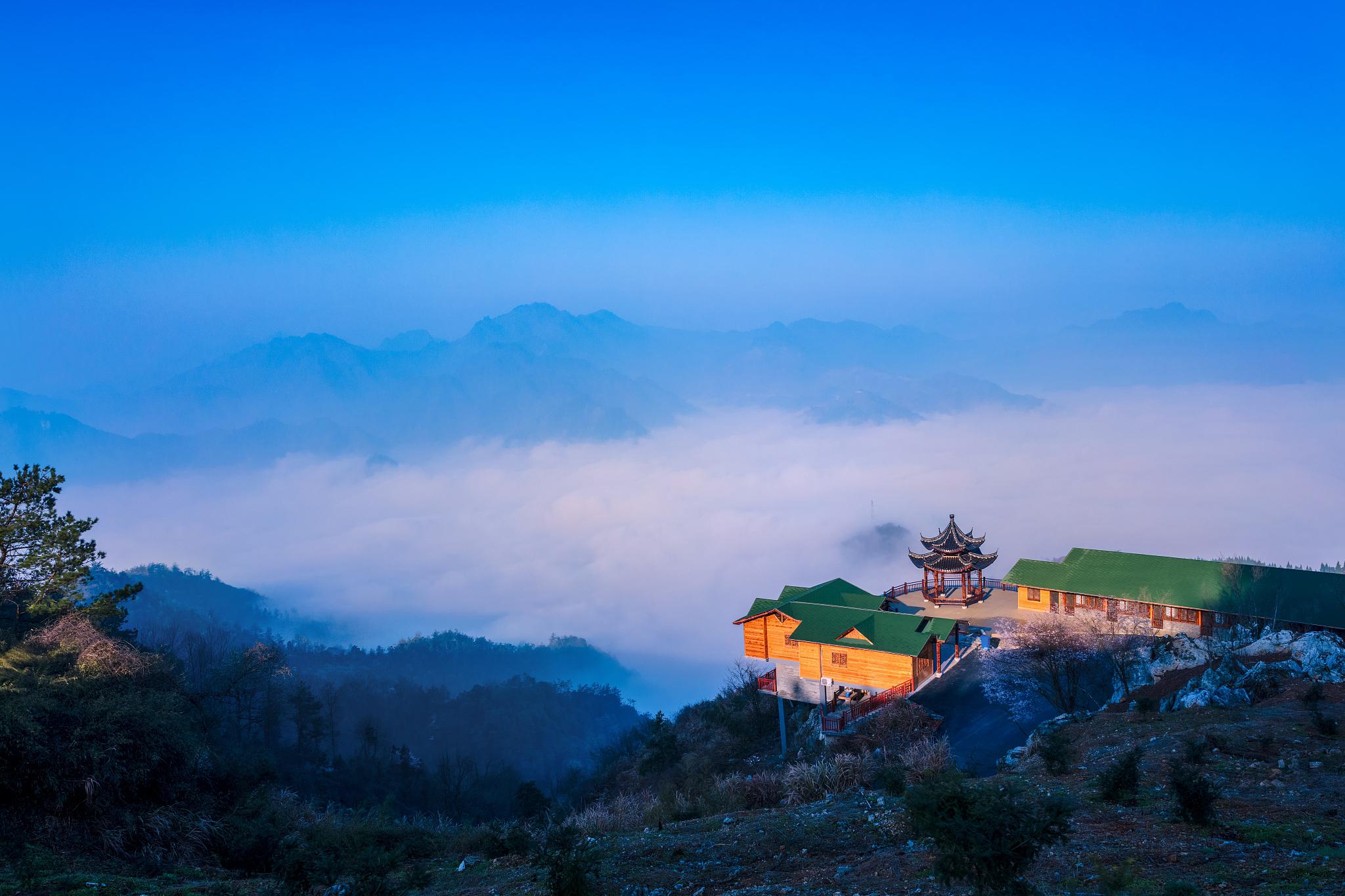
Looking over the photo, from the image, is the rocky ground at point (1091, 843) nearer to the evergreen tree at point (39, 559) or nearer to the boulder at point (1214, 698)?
the boulder at point (1214, 698)

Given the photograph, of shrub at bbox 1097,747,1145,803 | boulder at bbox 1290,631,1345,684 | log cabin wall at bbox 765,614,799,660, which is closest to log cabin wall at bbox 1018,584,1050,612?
log cabin wall at bbox 765,614,799,660

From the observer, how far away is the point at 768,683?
35156 millimetres

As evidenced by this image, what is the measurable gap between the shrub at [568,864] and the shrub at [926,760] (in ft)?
21.6

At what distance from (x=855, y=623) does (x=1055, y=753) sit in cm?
1699

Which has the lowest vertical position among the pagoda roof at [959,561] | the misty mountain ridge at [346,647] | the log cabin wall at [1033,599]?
the misty mountain ridge at [346,647]

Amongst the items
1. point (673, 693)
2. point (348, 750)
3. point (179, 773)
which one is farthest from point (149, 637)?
point (673, 693)

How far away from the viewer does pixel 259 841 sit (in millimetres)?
17859

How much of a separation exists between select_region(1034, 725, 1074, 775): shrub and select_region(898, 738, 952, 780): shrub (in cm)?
176

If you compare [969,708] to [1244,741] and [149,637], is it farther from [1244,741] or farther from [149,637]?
[149,637]

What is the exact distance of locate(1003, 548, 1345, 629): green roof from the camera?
103 feet

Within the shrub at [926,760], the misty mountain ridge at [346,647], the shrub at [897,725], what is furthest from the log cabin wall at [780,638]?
the misty mountain ridge at [346,647]

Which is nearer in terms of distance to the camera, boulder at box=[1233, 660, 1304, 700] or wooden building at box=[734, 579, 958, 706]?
→ boulder at box=[1233, 660, 1304, 700]

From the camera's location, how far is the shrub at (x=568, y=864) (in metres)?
10.3

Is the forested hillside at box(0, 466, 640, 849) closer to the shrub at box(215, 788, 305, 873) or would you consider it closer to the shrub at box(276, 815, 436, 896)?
the shrub at box(215, 788, 305, 873)
